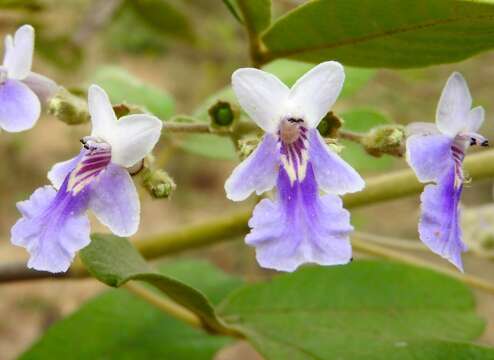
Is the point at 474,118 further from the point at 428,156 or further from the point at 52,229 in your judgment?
the point at 52,229

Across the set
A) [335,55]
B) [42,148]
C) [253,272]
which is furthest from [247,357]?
[335,55]

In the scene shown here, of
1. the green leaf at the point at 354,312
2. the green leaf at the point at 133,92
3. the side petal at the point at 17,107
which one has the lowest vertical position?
the green leaf at the point at 354,312

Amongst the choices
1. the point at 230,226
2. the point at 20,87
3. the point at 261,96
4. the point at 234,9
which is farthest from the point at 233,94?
the point at 261,96

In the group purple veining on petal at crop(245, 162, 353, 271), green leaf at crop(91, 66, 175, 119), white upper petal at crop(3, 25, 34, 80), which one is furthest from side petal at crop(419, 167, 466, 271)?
green leaf at crop(91, 66, 175, 119)

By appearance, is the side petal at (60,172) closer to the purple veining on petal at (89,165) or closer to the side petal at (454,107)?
the purple veining on petal at (89,165)

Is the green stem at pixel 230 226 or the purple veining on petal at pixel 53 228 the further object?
the green stem at pixel 230 226

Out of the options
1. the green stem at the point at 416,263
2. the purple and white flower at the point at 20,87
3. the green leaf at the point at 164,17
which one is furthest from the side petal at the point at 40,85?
the green leaf at the point at 164,17
